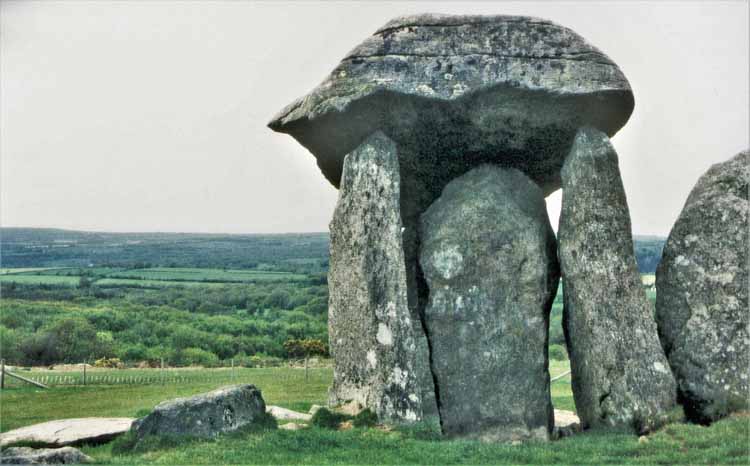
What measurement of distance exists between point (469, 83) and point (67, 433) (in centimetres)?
740

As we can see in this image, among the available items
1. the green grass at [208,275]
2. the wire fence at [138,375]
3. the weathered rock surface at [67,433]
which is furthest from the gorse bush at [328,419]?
the green grass at [208,275]

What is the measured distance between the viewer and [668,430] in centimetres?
1111

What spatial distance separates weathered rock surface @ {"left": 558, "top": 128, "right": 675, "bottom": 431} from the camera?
11711mm

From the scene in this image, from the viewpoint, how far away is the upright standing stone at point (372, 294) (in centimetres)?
1180

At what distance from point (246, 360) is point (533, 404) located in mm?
18607

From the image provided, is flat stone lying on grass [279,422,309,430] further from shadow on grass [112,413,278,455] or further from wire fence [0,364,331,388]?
wire fence [0,364,331,388]

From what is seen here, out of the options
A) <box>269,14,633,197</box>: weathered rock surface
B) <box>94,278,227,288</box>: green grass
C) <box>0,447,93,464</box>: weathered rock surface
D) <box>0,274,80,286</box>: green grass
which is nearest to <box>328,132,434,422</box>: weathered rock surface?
<box>269,14,633,197</box>: weathered rock surface

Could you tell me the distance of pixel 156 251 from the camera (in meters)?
40.8

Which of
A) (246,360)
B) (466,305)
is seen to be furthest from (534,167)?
(246,360)

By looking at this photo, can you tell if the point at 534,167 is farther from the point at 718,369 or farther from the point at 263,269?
the point at 263,269

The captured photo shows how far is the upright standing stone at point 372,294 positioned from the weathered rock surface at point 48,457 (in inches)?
135

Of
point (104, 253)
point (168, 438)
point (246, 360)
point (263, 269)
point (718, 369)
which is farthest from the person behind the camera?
point (263, 269)

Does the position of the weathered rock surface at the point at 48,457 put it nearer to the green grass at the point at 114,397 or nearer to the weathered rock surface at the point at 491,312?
the green grass at the point at 114,397

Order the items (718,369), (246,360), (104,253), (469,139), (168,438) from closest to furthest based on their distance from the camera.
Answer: (168,438), (718,369), (469,139), (246,360), (104,253)
